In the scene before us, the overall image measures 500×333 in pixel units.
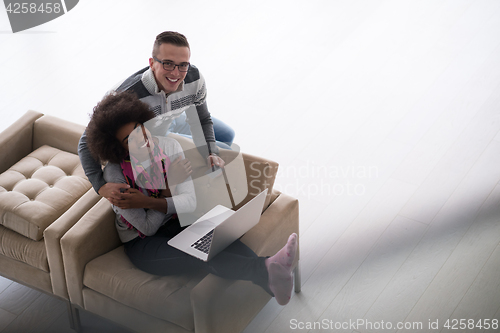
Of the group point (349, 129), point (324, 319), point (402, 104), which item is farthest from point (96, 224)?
point (402, 104)

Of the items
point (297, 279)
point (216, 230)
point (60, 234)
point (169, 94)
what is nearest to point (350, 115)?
point (297, 279)

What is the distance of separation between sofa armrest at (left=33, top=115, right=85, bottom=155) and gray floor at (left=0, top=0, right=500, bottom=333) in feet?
2.36

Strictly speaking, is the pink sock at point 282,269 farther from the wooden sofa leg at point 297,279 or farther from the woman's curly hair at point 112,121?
the woman's curly hair at point 112,121

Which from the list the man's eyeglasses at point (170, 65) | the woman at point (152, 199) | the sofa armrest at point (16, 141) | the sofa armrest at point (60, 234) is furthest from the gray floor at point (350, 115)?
the man's eyeglasses at point (170, 65)

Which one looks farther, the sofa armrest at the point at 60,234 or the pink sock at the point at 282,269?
the sofa armrest at the point at 60,234

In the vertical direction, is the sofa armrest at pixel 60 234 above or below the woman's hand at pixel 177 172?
below

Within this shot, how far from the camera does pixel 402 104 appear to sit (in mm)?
3732

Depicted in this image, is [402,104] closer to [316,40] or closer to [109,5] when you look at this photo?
[316,40]

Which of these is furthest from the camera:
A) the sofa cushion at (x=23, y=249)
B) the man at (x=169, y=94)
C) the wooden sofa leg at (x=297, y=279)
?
the wooden sofa leg at (x=297, y=279)

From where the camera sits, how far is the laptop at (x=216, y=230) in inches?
75.1

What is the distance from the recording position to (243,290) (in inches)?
79.2

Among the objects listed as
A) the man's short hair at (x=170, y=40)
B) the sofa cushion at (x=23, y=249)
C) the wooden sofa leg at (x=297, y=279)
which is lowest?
the wooden sofa leg at (x=297, y=279)

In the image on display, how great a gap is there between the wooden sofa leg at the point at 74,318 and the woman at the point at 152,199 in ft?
1.27

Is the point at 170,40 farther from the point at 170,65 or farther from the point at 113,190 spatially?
the point at 113,190
